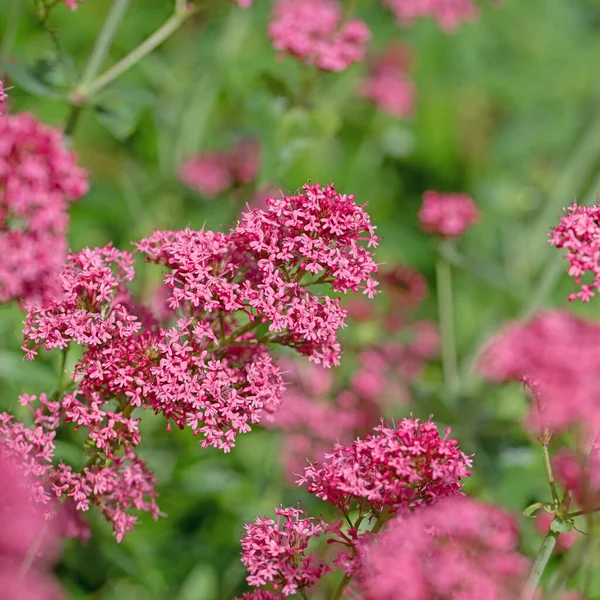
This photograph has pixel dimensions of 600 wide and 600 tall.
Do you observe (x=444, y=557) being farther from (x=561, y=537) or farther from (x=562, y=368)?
(x=561, y=537)

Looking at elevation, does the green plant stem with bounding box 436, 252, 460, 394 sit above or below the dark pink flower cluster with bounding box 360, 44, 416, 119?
below

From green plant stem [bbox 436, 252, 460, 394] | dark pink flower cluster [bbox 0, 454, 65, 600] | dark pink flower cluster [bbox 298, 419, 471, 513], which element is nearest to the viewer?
dark pink flower cluster [bbox 0, 454, 65, 600]

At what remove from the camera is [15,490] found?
54.7 inches

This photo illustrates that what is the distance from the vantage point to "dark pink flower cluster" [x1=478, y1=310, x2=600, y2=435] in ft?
5.06

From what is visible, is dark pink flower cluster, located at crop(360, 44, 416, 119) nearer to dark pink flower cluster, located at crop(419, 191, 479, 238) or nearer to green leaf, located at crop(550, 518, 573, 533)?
dark pink flower cluster, located at crop(419, 191, 479, 238)

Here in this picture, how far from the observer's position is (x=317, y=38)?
3170mm

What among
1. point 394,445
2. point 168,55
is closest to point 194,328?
point 394,445

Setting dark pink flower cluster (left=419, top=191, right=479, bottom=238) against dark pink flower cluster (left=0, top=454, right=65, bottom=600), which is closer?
dark pink flower cluster (left=0, top=454, right=65, bottom=600)

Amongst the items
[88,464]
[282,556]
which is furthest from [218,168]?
[282,556]

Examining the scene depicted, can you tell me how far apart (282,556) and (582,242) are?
0.90 m

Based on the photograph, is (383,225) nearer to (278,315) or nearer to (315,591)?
(315,591)

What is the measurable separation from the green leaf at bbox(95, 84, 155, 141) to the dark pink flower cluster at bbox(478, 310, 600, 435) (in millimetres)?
1515

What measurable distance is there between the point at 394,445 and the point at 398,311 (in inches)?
96.0

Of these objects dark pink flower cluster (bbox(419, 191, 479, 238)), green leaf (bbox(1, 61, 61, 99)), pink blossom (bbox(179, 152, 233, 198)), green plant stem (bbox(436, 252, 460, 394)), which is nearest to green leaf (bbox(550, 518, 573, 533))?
green plant stem (bbox(436, 252, 460, 394))
